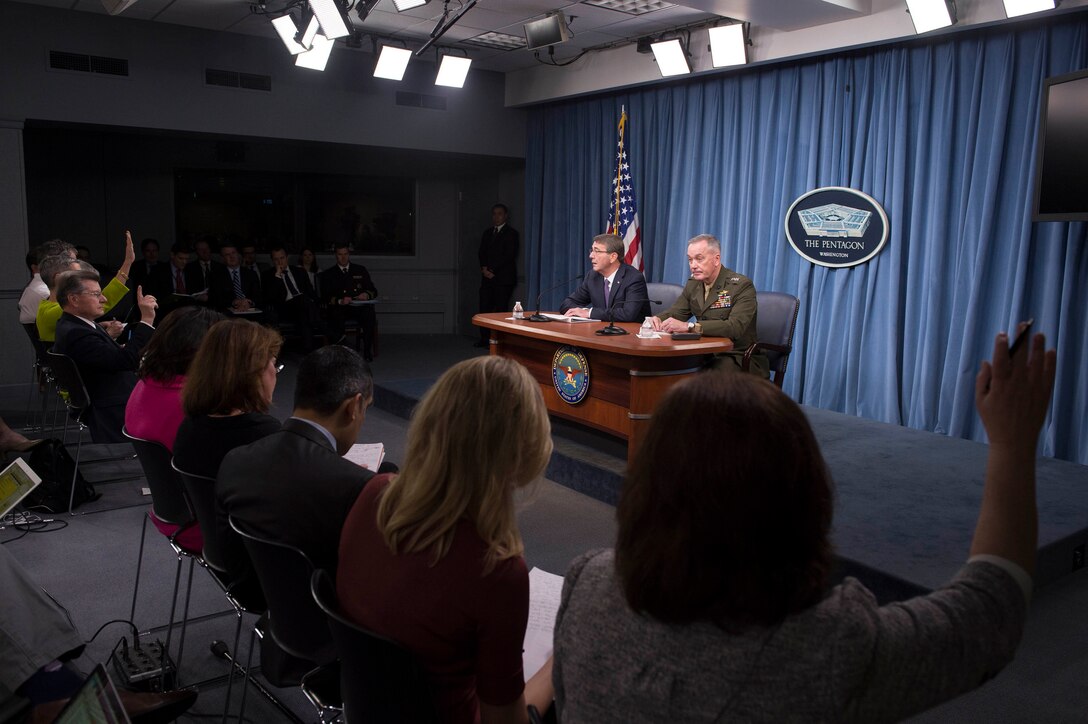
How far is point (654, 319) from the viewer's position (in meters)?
4.66

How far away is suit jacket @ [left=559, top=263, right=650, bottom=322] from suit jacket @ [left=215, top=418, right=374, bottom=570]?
381 centimetres

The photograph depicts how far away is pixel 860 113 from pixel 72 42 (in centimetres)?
595

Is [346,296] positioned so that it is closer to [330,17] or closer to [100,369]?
[330,17]

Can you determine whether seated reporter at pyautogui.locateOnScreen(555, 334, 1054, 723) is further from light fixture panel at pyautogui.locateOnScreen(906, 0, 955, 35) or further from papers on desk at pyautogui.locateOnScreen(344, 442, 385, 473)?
light fixture panel at pyautogui.locateOnScreen(906, 0, 955, 35)

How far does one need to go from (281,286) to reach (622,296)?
4193 millimetres

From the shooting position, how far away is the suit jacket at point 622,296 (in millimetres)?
5559

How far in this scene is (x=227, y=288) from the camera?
8141mm

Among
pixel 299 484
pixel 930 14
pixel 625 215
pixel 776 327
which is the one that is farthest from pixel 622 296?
pixel 299 484

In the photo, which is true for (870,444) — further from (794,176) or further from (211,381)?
(211,381)

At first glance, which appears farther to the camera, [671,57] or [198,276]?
[198,276]

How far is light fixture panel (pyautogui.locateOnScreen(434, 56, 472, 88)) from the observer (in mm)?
7227

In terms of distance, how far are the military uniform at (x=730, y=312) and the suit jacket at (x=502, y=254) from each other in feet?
13.6

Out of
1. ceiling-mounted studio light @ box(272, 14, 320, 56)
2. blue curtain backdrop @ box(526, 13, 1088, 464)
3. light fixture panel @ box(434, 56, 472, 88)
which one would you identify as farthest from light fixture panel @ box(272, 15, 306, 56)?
blue curtain backdrop @ box(526, 13, 1088, 464)

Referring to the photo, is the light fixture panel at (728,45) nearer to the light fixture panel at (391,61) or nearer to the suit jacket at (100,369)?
the light fixture panel at (391,61)
